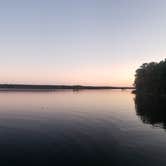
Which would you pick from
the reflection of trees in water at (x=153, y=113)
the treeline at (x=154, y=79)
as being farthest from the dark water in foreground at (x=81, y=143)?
the treeline at (x=154, y=79)

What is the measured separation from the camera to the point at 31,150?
111 feet

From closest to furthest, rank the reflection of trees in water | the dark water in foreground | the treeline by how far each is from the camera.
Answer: the dark water in foreground, the reflection of trees in water, the treeline

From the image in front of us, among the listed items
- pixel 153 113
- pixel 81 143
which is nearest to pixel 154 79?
pixel 153 113

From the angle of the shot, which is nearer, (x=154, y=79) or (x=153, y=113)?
(x=153, y=113)

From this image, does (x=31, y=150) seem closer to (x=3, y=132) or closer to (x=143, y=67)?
(x=3, y=132)

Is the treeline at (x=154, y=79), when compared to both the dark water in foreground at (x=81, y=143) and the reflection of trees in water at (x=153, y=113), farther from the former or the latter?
the dark water in foreground at (x=81, y=143)

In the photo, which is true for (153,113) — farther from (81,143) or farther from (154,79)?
(154,79)

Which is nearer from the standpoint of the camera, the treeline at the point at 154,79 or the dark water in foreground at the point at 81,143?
the dark water in foreground at the point at 81,143

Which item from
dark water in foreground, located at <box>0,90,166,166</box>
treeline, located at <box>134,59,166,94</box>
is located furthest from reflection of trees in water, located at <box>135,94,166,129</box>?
treeline, located at <box>134,59,166,94</box>

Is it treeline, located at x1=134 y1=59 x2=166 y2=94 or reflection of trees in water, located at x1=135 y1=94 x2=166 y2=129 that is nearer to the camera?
reflection of trees in water, located at x1=135 y1=94 x2=166 y2=129

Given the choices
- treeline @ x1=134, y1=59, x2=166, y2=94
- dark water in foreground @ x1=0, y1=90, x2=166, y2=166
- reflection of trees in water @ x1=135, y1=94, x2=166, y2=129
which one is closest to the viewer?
dark water in foreground @ x1=0, y1=90, x2=166, y2=166

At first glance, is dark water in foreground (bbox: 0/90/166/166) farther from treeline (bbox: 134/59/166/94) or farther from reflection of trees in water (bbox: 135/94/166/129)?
treeline (bbox: 134/59/166/94)

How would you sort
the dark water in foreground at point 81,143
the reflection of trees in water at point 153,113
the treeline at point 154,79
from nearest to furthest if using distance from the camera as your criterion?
the dark water in foreground at point 81,143
the reflection of trees in water at point 153,113
the treeline at point 154,79

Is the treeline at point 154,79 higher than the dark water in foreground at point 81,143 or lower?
higher
